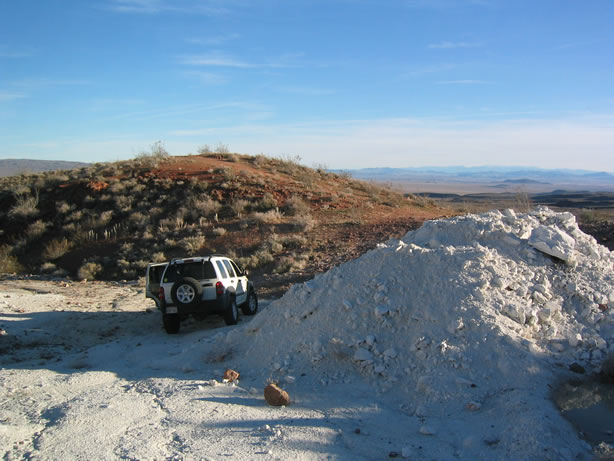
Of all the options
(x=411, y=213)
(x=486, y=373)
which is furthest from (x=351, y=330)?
(x=411, y=213)

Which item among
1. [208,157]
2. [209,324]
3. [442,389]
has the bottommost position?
[209,324]

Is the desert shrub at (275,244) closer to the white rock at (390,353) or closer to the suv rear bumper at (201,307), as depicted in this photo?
the suv rear bumper at (201,307)

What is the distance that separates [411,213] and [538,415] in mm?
17794

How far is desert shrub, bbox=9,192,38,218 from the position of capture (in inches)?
966

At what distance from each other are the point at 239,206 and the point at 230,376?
50.7 ft

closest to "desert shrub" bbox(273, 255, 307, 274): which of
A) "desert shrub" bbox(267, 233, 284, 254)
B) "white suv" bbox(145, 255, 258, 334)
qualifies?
"desert shrub" bbox(267, 233, 284, 254)

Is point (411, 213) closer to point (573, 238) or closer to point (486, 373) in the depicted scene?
point (573, 238)

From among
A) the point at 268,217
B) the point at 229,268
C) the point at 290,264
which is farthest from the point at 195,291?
the point at 268,217

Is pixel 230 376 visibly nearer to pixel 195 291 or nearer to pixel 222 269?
pixel 195 291

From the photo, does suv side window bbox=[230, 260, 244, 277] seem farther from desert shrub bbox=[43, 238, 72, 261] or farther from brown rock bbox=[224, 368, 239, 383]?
desert shrub bbox=[43, 238, 72, 261]

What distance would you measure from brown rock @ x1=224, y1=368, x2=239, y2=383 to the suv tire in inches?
122

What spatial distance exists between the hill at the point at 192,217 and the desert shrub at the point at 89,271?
0.12 ft

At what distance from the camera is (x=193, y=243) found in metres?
19.1

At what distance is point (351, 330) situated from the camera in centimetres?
752
